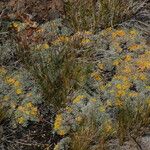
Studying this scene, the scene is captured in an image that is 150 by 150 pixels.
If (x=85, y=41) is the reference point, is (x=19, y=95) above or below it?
below

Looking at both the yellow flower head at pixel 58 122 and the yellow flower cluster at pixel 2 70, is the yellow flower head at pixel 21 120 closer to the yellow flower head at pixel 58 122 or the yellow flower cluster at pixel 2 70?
the yellow flower head at pixel 58 122

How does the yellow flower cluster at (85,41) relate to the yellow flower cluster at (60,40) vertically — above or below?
below

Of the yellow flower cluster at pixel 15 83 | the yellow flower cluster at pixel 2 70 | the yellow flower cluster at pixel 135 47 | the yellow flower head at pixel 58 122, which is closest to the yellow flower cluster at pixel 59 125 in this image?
the yellow flower head at pixel 58 122

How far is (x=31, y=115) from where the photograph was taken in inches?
142

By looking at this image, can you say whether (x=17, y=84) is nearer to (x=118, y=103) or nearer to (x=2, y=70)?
(x=2, y=70)

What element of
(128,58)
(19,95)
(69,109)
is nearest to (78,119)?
(69,109)

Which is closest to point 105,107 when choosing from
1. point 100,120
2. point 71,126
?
point 100,120

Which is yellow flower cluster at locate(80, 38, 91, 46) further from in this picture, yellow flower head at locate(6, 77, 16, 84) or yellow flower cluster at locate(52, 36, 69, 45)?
yellow flower head at locate(6, 77, 16, 84)

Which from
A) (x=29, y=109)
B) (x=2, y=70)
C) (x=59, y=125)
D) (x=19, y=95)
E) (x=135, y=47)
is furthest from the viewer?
(x=135, y=47)

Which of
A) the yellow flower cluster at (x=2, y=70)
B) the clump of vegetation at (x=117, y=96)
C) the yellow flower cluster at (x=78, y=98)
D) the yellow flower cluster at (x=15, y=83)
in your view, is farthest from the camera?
the yellow flower cluster at (x=2, y=70)

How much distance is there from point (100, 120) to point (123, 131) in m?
0.27

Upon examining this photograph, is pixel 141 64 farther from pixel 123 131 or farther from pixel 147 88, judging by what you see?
pixel 123 131

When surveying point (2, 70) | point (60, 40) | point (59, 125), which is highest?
point (60, 40)

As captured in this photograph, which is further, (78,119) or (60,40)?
(60,40)
